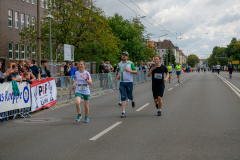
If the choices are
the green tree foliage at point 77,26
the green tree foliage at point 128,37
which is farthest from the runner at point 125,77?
the green tree foliage at point 128,37

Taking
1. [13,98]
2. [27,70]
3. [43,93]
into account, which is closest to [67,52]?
[43,93]

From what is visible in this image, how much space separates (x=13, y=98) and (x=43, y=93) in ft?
6.98

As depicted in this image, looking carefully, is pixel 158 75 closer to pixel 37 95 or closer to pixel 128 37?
pixel 37 95

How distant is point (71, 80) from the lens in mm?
15648

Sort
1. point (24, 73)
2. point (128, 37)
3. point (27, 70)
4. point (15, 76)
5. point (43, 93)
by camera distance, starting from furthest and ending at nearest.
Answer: point (128, 37) → point (43, 93) → point (27, 70) → point (24, 73) → point (15, 76)

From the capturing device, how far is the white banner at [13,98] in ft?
33.1

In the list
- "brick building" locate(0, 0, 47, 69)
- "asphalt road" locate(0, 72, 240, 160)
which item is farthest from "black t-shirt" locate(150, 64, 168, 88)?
"brick building" locate(0, 0, 47, 69)

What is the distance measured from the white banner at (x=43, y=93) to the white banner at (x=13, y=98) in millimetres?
403

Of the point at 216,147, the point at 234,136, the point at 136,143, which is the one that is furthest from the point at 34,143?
the point at 234,136

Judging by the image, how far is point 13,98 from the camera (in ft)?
35.0

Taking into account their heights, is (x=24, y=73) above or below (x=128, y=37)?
below

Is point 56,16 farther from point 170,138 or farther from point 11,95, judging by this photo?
point 170,138

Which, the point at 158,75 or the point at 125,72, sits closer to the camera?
the point at 125,72

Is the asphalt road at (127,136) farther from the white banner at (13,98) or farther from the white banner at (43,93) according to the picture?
the white banner at (43,93)
